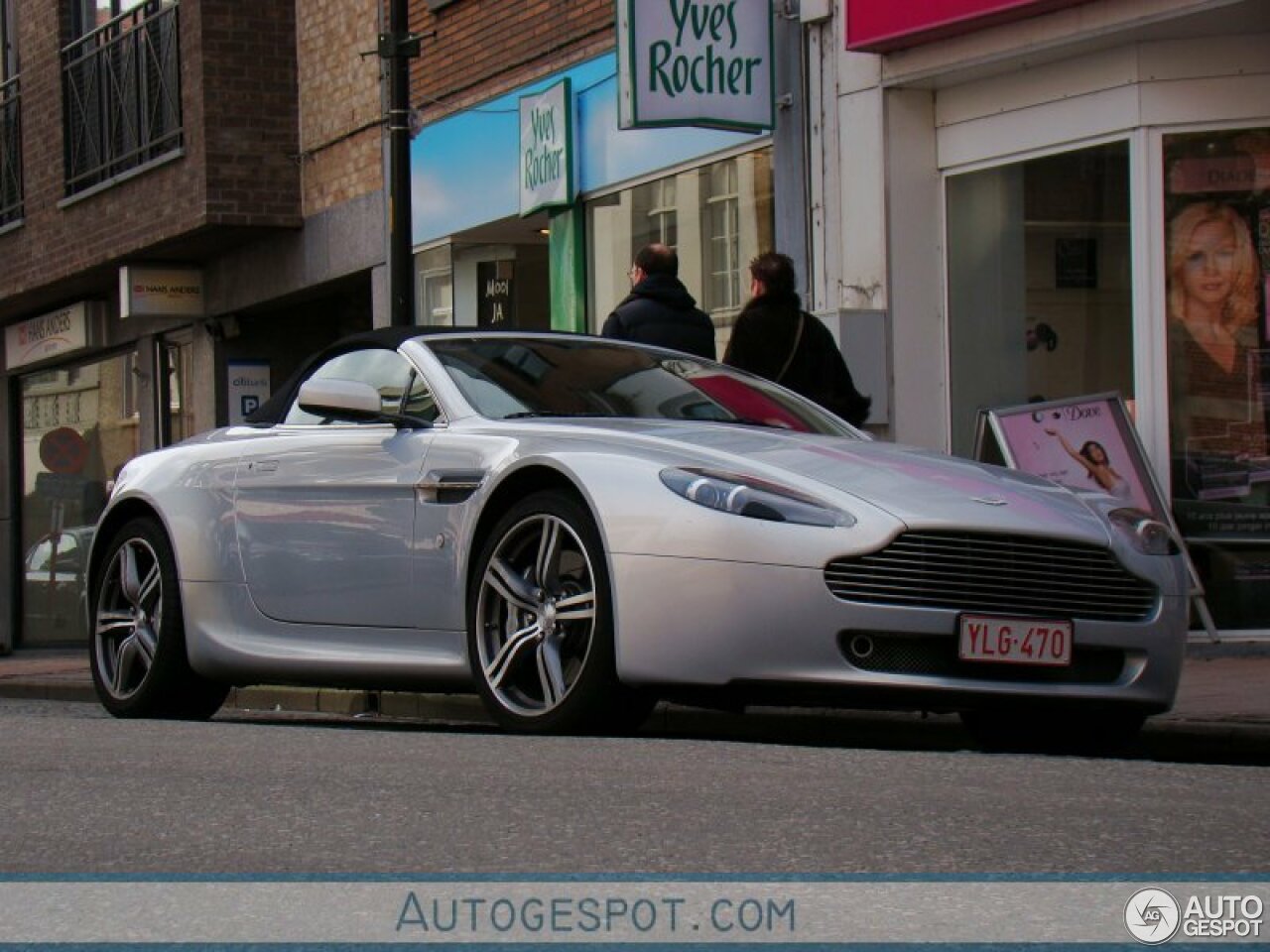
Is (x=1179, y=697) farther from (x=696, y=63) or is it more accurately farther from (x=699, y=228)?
(x=699, y=228)

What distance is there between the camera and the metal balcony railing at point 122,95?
22.1m

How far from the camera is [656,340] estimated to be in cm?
1125

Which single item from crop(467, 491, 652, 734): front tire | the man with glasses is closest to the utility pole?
the man with glasses

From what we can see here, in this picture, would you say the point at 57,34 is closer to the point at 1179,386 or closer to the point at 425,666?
the point at 1179,386

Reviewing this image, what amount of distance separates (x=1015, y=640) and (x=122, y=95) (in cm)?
1786

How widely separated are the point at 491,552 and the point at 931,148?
7.34 m

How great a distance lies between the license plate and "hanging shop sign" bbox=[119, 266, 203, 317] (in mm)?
16723

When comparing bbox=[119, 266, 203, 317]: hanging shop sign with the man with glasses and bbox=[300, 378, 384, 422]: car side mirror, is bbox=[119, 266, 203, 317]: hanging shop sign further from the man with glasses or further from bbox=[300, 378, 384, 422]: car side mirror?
bbox=[300, 378, 384, 422]: car side mirror

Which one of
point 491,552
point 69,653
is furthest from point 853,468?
point 69,653

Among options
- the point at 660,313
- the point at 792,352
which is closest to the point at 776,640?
the point at 792,352

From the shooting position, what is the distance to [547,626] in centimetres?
719

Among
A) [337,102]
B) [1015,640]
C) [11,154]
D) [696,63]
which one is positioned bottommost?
[1015,640]

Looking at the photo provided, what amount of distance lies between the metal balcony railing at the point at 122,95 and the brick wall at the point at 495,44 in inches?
Answer: 135

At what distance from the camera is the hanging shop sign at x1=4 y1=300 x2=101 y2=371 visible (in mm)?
25672
